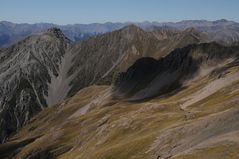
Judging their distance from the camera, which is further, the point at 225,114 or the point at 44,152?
the point at 44,152

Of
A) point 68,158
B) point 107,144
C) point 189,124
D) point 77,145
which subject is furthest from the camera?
point 77,145

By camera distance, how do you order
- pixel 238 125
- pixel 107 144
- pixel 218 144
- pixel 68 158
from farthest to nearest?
pixel 68 158
pixel 107 144
pixel 238 125
pixel 218 144

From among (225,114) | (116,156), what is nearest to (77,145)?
(116,156)

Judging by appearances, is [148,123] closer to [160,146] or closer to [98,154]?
[98,154]

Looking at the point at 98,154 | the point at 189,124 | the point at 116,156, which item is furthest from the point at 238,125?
the point at 98,154

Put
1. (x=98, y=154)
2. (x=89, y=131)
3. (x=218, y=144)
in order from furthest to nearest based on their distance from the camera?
(x=89, y=131) < (x=98, y=154) < (x=218, y=144)

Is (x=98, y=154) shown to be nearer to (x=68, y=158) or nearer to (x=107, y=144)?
(x=107, y=144)

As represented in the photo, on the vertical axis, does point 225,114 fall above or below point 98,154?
above

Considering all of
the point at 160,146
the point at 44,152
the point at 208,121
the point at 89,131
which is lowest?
the point at 44,152

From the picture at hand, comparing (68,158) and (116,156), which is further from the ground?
(116,156)
